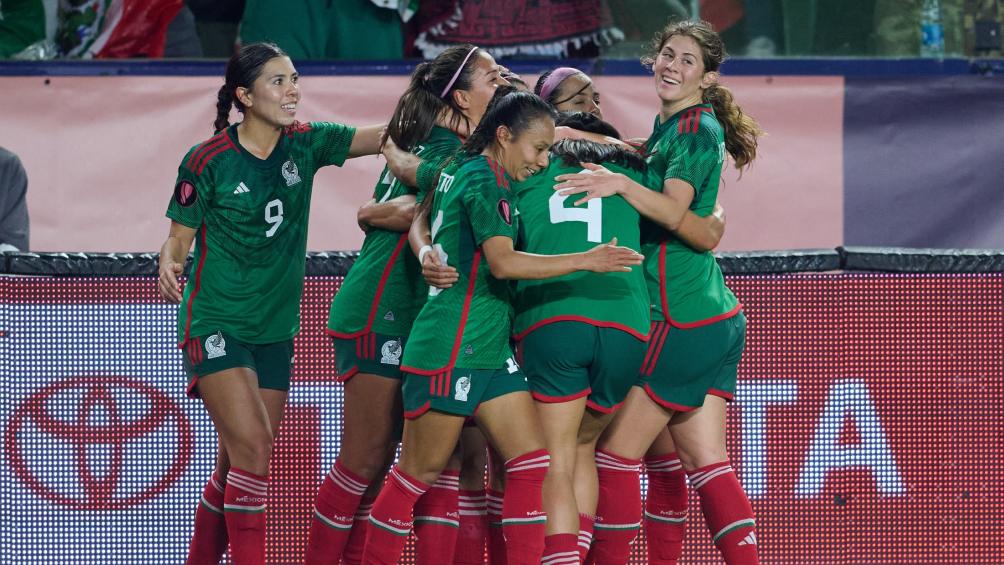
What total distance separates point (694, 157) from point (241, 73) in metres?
1.68

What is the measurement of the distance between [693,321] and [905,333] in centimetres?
148

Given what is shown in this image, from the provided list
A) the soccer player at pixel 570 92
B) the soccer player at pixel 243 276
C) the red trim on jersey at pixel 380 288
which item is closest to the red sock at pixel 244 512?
the soccer player at pixel 243 276

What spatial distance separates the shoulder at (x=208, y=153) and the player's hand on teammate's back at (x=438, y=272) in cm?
102

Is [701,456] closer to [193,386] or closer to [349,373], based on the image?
[349,373]

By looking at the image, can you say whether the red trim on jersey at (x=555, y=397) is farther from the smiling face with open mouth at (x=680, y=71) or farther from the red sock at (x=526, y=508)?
the smiling face with open mouth at (x=680, y=71)

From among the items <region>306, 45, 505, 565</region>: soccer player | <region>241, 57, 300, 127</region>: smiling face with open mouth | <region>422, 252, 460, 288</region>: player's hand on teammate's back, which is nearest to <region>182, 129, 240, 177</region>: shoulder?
<region>241, 57, 300, 127</region>: smiling face with open mouth

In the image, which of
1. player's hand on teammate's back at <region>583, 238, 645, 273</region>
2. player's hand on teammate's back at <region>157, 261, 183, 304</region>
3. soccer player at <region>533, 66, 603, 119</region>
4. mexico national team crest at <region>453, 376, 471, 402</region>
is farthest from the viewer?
soccer player at <region>533, 66, 603, 119</region>

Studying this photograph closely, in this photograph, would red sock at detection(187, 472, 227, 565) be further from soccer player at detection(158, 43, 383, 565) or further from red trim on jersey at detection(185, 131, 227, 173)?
red trim on jersey at detection(185, 131, 227, 173)

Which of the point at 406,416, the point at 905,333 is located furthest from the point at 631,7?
the point at 406,416

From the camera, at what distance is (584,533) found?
4.76m

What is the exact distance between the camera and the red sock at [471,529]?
16.5 ft

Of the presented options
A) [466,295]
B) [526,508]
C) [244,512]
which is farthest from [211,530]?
[466,295]

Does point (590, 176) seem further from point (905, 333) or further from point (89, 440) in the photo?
point (89, 440)

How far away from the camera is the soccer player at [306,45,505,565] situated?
4980 mm
